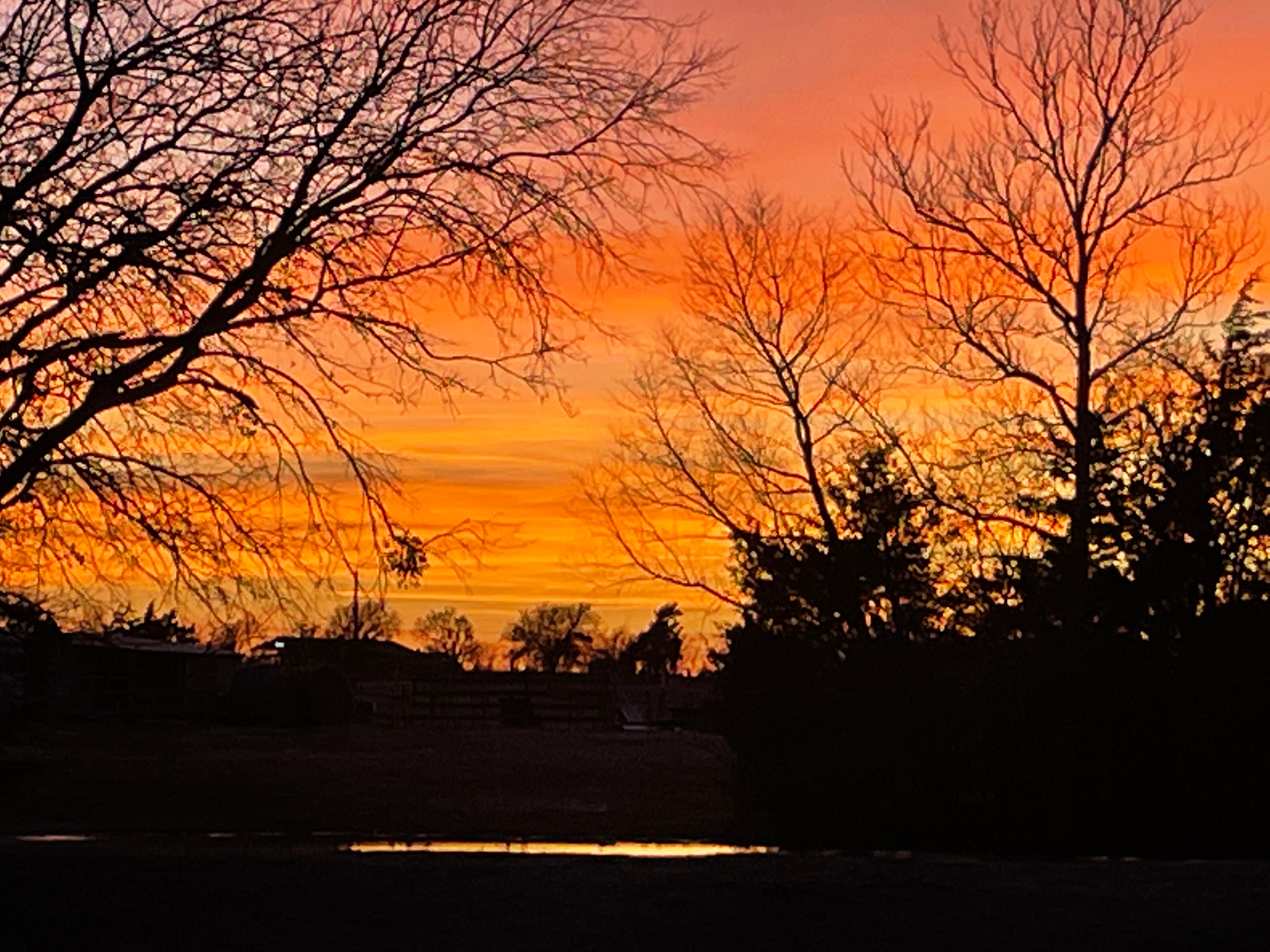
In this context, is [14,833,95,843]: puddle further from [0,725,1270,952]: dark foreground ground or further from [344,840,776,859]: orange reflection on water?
[344,840,776,859]: orange reflection on water

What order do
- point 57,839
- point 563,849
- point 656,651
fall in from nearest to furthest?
point 563,849, point 57,839, point 656,651

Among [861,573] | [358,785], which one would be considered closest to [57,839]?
[861,573]

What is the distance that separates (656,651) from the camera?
11400cm

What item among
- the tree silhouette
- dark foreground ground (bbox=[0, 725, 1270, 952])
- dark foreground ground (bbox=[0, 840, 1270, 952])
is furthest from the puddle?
the tree silhouette

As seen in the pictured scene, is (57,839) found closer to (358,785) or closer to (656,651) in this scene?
(358,785)

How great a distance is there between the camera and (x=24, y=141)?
40.0 feet

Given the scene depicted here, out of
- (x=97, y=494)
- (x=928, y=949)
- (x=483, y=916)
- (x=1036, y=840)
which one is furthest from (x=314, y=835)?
(x=928, y=949)

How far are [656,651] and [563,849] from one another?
324 ft

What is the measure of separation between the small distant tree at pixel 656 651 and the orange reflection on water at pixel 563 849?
226 feet

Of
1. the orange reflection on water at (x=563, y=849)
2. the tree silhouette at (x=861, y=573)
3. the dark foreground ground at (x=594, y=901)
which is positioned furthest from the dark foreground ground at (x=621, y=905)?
the tree silhouette at (x=861, y=573)

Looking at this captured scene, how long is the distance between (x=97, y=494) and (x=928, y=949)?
741 centimetres

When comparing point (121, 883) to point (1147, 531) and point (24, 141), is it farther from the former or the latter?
point (1147, 531)

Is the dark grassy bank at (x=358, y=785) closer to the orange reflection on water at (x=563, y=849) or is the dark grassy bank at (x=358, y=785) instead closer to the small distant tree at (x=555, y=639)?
the orange reflection on water at (x=563, y=849)

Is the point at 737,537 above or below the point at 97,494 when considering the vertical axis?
above
